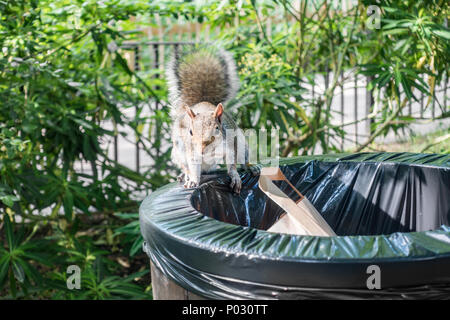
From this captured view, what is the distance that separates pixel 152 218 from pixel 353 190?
94 cm

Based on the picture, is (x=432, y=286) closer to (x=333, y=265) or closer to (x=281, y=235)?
(x=333, y=265)

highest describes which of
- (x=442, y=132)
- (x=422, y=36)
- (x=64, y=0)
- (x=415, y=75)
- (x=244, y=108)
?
(x=64, y=0)

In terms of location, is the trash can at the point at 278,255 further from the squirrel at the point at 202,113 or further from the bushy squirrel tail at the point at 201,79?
the bushy squirrel tail at the point at 201,79

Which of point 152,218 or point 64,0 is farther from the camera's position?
point 64,0

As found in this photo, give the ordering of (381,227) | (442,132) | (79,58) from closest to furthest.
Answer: (381,227), (79,58), (442,132)

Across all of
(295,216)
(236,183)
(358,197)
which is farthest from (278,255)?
(358,197)

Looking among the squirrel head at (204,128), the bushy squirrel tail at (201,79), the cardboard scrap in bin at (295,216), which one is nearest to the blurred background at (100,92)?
the bushy squirrel tail at (201,79)

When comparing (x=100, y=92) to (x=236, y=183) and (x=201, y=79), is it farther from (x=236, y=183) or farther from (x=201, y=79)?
(x=236, y=183)

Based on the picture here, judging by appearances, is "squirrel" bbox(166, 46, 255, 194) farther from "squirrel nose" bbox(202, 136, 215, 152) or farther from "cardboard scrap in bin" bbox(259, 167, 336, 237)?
"cardboard scrap in bin" bbox(259, 167, 336, 237)

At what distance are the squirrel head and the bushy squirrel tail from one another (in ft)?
1.04

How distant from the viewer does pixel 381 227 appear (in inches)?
80.1

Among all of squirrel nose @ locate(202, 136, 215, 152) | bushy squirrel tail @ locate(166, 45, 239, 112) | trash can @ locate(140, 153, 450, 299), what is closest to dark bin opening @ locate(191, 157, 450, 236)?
trash can @ locate(140, 153, 450, 299)
